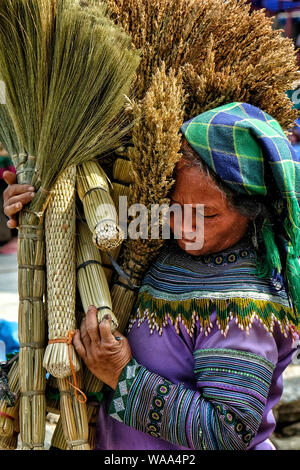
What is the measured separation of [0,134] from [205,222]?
0.67 metres

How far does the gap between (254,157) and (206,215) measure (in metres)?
0.21

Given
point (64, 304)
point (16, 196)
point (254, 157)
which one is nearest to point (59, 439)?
point (64, 304)

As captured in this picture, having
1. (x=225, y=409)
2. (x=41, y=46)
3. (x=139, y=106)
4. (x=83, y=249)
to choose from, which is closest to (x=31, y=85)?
(x=41, y=46)

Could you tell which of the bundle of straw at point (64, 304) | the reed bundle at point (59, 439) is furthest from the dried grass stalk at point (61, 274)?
the reed bundle at point (59, 439)

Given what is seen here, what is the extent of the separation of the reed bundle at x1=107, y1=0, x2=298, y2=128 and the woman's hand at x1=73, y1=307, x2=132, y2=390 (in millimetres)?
640

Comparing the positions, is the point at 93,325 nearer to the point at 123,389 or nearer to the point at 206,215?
the point at 123,389

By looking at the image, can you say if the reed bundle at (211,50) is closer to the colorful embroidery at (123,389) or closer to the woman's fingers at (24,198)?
the woman's fingers at (24,198)

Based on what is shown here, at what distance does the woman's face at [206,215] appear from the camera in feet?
4.59

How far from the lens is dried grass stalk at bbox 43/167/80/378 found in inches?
55.8

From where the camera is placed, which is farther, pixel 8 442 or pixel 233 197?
pixel 8 442

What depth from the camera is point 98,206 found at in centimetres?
142

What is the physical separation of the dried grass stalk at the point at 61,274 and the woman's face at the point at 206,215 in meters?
0.30

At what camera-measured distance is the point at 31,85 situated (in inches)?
56.5
